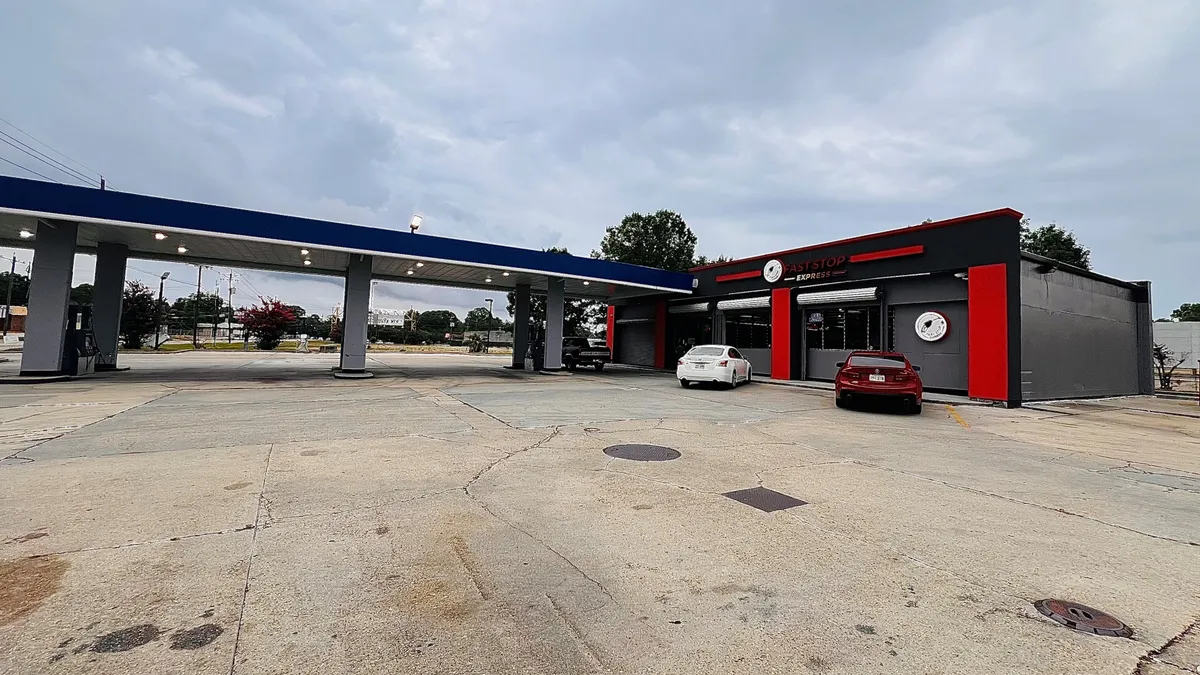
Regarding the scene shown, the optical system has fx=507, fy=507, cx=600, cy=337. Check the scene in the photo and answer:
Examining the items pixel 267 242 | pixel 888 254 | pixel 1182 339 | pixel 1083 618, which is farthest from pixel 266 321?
pixel 1182 339

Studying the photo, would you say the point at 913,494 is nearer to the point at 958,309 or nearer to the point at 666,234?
the point at 958,309

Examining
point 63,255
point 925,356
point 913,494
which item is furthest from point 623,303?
point 913,494

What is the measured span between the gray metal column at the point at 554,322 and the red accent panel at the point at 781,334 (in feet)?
30.0

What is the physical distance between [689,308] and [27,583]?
25388 mm

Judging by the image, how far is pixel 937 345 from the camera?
54.9 feet

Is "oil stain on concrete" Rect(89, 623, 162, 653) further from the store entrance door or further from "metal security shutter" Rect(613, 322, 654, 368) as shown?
"metal security shutter" Rect(613, 322, 654, 368)

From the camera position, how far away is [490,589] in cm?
314

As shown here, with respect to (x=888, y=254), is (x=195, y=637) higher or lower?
lower

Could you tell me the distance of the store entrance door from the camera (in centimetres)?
1612

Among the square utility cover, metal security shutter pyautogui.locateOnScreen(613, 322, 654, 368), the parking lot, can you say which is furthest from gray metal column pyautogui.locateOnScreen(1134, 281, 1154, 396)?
the square utility cover

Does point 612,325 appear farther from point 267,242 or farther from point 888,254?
point 267,242

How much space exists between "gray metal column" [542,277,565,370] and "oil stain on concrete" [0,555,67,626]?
18.8m

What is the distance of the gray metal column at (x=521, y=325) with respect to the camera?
2478cm

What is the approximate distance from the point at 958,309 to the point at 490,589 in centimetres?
1807
